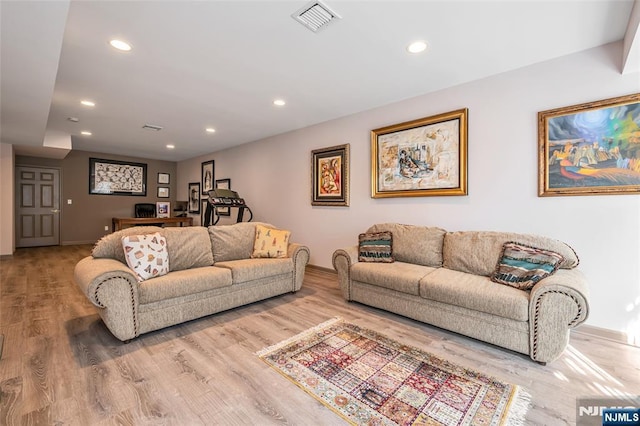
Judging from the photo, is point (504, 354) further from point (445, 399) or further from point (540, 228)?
point (540, 228)

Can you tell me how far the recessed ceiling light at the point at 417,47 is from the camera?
8.23ft

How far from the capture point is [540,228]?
285 centimetres

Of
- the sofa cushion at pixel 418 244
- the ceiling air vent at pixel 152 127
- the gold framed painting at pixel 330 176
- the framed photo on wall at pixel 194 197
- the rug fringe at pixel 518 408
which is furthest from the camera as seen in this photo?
the framed photo on wall at pixel 194 197

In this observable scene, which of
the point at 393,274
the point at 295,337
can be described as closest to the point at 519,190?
the point at 393,274

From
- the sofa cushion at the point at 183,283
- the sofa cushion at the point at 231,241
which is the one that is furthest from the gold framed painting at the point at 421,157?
the sofa cushion at the point at 183,283

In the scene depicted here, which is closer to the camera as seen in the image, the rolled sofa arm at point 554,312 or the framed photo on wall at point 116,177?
the rolled sofa arm at point 554,312

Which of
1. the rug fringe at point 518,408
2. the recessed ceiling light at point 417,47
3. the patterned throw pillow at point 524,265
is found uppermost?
the recessed ceiling light at point 417,47

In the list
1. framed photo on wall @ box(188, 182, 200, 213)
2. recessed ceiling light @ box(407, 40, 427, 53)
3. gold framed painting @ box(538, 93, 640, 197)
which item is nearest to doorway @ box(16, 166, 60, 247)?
framed photo on wall @ box(188, 182, 200, 213)

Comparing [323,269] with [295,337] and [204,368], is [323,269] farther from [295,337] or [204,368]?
[204,368]

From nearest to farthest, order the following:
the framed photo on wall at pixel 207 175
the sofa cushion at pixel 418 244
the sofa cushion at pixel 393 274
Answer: the sofa cushion at pixel 393 274
the sofa cushion at pixel 418 244
the framed photo on wall at pixel 207 175

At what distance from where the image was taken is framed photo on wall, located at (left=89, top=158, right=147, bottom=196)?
7.84 meters

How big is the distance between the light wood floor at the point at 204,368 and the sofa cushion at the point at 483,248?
719mm

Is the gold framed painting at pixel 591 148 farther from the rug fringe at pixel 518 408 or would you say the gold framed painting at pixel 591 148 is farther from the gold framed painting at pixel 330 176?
the gold framed painting at pixel 330 176

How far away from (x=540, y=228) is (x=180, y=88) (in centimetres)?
434
